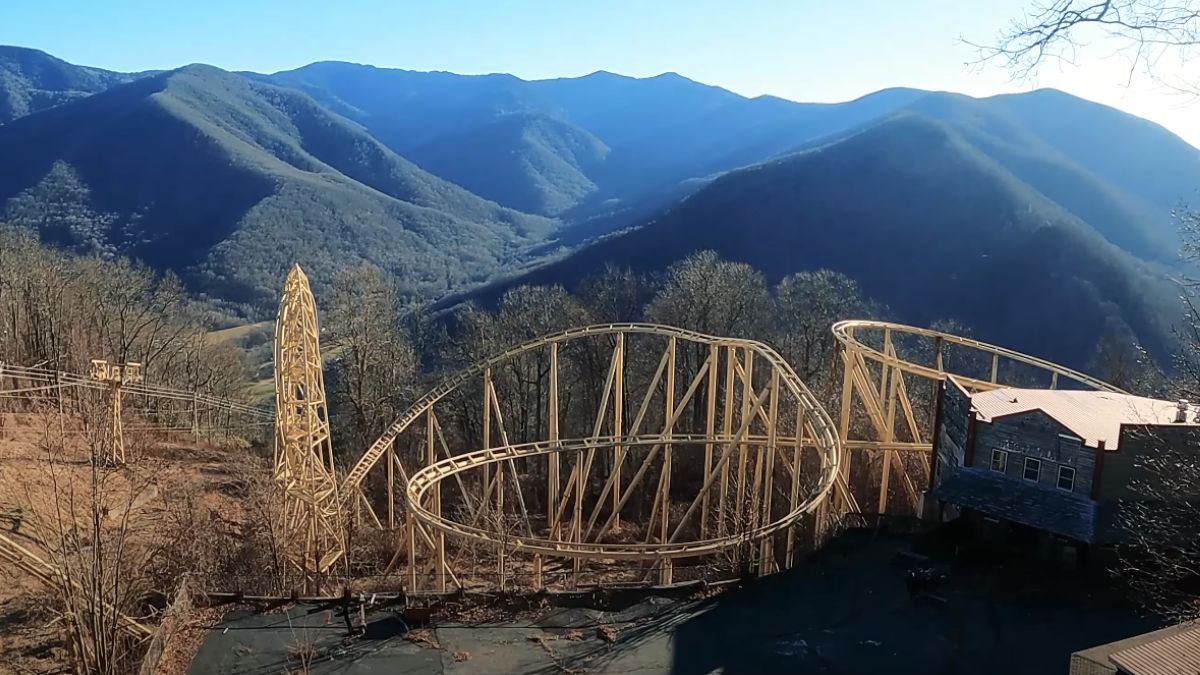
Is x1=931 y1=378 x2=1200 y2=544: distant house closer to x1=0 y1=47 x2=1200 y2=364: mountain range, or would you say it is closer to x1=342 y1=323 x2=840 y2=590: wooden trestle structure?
x1=342 y1=323 x2=840 y2=590: wooden trestle structure

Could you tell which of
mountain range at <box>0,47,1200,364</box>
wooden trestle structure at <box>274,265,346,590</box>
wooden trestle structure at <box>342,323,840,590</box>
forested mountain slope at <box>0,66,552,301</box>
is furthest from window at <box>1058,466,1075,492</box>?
forested mountain slope at <box>0,66,552,301</box>

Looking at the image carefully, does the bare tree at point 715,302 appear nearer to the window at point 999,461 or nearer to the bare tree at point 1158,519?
the window at point 999,461

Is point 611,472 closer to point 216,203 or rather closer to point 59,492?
point 59,492

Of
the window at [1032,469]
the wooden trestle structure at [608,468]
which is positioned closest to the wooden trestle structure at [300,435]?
the wooden trestle structure at [608,468]

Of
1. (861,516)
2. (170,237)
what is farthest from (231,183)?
(861,516)

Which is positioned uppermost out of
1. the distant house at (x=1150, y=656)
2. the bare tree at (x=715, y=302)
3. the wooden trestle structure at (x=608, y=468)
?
the bare tree at (x=715, y=302)

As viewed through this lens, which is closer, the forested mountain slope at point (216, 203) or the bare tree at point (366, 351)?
the bare tree at point (366, 351)

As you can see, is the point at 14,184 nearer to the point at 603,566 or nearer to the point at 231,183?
the point at 231,183

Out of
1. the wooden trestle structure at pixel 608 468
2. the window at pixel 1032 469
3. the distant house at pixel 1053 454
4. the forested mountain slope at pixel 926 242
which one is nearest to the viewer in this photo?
the distant house at pixel 1053 454
